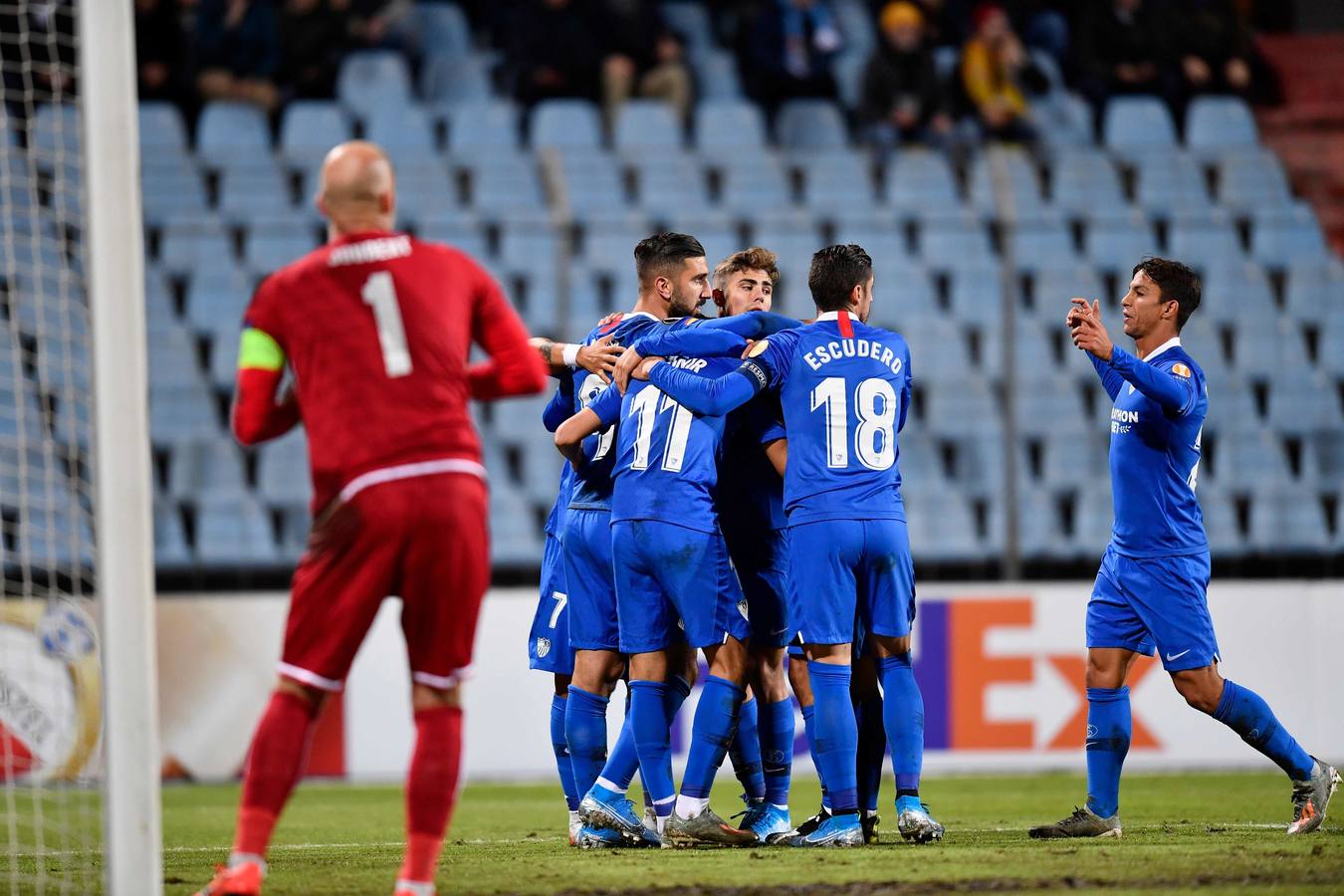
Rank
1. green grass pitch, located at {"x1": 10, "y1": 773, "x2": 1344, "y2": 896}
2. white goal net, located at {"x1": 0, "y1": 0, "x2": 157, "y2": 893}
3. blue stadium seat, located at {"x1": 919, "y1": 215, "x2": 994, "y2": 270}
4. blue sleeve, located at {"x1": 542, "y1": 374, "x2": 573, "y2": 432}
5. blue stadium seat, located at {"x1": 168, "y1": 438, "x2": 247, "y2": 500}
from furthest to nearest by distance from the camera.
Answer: blue stadium seat, located at {"x1": 919, "y1": 215, "x2": 994, "y2": 270}, blue stadium seat, located at {"x1": 168, "y1": 438, "x2": 247, "y2": 500}, white goal net, located at {"x1": 0, "y1": 0, "x2": 157, "y2": 893}, blue sleeve, located at {"x1": 542, "y1": 374, "x2": 573, "y2": 432}, green grass pitch, located at {"x1": 10, "y1": 773, "x2": 1344, "y2": 896}

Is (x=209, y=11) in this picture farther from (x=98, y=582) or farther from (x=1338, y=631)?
(x=98, y=582)

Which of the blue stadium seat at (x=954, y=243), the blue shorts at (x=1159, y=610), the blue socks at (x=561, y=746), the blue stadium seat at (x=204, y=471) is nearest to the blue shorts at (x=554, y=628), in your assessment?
the blue socks at (x=561, y=746)

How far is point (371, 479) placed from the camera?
4.41m

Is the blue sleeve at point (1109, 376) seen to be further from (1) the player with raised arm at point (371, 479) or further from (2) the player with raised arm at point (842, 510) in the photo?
(1) the player with raised arm at point (371, 479)

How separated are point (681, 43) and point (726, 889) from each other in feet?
41.4

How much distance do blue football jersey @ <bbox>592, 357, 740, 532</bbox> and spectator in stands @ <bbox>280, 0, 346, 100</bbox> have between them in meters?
9.32

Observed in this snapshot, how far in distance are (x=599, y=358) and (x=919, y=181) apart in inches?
351

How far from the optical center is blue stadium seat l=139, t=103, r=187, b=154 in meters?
14.1

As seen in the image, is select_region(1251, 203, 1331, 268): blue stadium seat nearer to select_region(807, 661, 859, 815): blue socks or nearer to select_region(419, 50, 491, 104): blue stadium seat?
select_region(419, 50, 491, 104): blue stadium seat

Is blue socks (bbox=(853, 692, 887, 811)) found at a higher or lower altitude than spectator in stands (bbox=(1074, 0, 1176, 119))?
lower

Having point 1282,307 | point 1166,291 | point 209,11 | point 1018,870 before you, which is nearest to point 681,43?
point 209,11

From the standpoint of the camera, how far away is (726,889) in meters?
4.89

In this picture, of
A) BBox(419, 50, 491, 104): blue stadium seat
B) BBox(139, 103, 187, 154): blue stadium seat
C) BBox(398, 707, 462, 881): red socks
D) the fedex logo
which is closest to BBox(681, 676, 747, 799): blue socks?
BBox(398, 707, 462, 881): red socks

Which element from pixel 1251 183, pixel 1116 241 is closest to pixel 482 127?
pixel 1116 241
